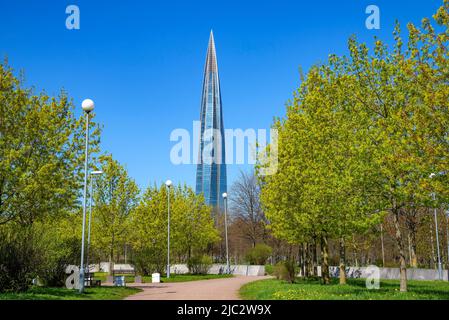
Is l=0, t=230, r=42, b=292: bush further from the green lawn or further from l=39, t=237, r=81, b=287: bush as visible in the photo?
l=39, t=237, r=81, b=287: bush

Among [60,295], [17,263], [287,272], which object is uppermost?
[17,263]

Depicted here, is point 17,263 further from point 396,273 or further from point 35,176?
point 396,273

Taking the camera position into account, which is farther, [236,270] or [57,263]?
[236,270]

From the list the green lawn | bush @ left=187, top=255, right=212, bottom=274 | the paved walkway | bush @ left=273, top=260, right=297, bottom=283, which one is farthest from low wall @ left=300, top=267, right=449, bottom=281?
the green lawn

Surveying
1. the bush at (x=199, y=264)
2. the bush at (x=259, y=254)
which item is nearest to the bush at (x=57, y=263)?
the bush at (x=199, y=264)

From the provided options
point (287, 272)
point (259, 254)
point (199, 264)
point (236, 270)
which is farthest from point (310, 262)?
point (236, 270)

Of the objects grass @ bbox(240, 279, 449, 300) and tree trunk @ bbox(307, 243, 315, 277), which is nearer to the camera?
grass @ bbox(240, 279, 449, 300)

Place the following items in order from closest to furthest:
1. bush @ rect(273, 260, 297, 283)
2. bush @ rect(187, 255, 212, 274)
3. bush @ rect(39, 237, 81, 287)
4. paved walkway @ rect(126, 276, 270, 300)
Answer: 1. paved walkway @ rect(126, 276, 270, 300)
2. bush @ rect(39, 237, 81, 287)
3. bush @ rect(273, 260, 297, 283)
4. bush @ rect(187, 255, 212, 274)

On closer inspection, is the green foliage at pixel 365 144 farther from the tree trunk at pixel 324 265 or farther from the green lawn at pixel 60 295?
the green lawn at pixel 60 295

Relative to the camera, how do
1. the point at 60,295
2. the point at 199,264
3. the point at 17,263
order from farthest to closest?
1. the point at 199,264
2. the point at 17,263
3. the point at 60,295

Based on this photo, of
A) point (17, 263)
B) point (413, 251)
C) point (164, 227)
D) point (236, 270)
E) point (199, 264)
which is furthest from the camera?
point (236, 270)

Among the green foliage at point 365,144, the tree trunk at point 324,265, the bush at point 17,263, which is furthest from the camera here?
the tree trunk at point 324,265
